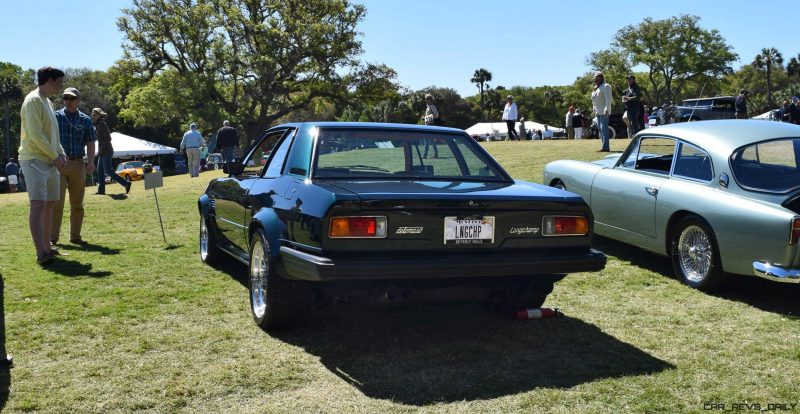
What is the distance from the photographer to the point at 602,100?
16.4 meters

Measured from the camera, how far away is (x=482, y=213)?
14.4 ft

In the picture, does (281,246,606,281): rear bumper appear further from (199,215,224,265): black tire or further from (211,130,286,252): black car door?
(199,215,224,265): black tire

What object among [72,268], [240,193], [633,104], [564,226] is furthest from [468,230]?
[633,104]

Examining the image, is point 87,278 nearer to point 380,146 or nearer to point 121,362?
point 121,362

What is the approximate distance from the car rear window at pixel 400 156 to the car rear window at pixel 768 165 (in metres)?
2.11

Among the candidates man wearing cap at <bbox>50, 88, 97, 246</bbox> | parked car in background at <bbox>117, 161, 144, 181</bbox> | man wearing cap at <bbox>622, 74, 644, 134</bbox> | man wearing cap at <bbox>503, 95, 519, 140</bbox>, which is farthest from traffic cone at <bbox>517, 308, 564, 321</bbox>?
parked car in background at <bbox>117, 161, 144, 181</bbox>

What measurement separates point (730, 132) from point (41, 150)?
6.21 metres

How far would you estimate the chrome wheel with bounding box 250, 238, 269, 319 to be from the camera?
4.88 metres

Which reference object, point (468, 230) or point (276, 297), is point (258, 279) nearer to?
point (276, 297)

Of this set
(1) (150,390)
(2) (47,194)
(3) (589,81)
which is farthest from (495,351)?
(3) (589,81)

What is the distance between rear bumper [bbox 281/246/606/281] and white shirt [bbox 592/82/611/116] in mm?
12361

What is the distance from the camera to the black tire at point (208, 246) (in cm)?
709

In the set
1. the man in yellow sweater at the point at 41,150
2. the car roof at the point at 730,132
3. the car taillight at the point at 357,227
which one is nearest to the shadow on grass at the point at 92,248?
the man in yellow sweater at the point at 41,150

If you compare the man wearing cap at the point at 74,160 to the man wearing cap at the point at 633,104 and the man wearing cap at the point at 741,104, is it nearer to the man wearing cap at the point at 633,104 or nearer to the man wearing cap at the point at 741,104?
the man wearing cap at the point at 633,104
